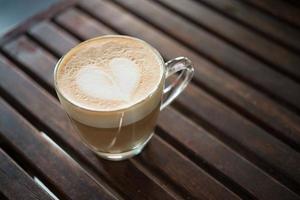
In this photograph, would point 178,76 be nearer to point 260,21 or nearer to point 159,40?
point 159,40

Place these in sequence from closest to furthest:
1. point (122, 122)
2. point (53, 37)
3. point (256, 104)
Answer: point (122, 122), point (256, 104), point (53, 37)

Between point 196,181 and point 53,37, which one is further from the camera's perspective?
point 53,37

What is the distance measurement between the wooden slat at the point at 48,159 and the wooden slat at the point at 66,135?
2 cm

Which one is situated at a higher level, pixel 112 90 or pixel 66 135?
Result: pixel 112 90

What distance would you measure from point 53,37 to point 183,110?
0.27 metres

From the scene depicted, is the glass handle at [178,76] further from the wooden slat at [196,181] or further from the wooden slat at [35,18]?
the wooden slat at [35,18]

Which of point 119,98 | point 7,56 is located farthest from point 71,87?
point 7,56

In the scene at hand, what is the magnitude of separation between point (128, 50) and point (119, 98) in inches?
3.5

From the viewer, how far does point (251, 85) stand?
65 centimetres

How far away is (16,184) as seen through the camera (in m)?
0.55

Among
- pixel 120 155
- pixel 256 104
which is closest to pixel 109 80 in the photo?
pixel 120 155

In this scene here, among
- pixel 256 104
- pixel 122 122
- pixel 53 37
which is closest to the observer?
pixel 122 122

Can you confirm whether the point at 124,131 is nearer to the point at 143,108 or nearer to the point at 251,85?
the point at 143,108

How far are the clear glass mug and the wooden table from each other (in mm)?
19
